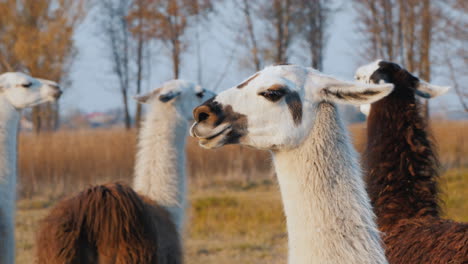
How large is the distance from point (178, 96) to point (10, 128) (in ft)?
5.45

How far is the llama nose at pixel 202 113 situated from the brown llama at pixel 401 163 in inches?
69.4

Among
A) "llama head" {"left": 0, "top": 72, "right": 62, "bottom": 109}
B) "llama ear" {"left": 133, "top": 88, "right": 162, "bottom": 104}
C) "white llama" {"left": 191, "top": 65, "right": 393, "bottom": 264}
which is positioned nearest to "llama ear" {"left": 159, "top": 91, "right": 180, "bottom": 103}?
"llama ear" {"left": 133, "top": 88, "right": 162, "bottom": 104}

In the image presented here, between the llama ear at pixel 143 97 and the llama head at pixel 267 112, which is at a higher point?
the llama ear at pixel 143 97

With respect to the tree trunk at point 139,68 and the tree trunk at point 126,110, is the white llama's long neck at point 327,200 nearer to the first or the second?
the tree trunk at point 139,68

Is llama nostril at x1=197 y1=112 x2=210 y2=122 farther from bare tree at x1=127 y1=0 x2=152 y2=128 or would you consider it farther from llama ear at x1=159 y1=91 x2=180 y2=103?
bare tree at x1=127 y1=0 x2=152 y2=128

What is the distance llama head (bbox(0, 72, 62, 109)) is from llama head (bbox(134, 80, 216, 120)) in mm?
1086

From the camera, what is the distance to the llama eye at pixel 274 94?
2479mm

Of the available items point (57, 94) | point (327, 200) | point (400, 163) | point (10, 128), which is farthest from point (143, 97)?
point (327, 200)

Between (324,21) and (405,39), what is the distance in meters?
2.66

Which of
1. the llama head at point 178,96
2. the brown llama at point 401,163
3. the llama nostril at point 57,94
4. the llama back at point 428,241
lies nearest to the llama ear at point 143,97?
the llama head at point 178,96

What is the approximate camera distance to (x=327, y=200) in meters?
2.49

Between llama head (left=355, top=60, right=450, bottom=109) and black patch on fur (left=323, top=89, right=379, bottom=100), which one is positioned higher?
llama head (left=355, top=60, right=450, bottom=109)

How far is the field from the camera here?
27.6ft

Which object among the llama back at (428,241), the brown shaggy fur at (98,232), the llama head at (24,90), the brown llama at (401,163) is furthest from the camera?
the llama head at (24,90)
